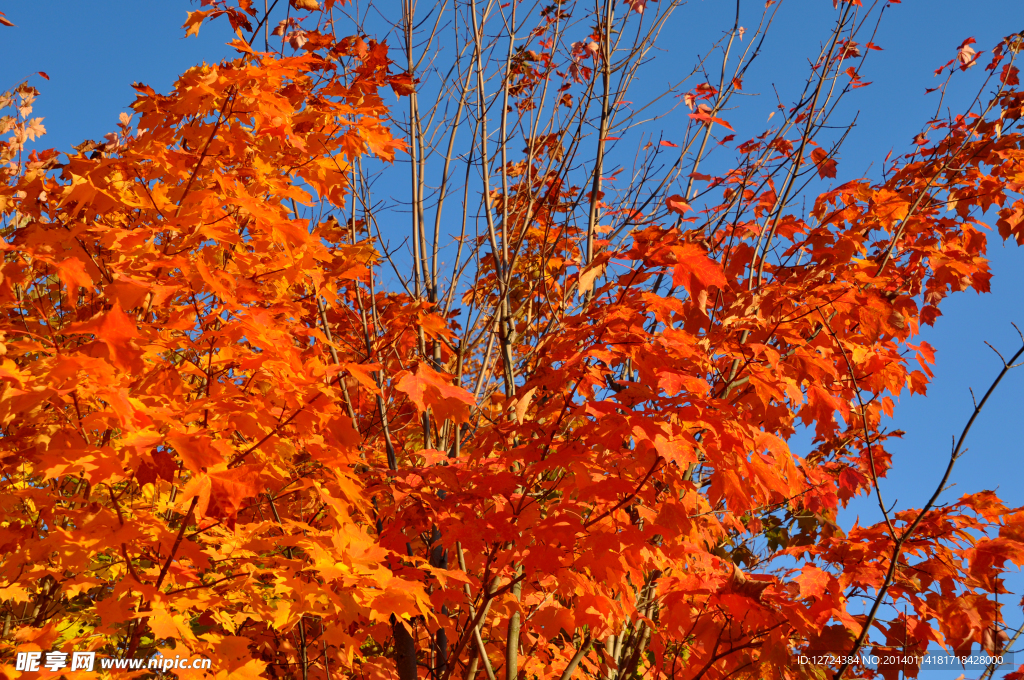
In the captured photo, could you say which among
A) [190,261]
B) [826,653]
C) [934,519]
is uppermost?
[190,261]

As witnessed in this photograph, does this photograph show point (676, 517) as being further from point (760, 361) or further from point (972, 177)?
point (972, 177)

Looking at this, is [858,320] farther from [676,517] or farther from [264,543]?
[264,543]

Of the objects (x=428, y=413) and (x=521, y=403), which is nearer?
(x=521, y=403)

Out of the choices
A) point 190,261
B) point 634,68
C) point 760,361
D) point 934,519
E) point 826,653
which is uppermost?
point 634,68

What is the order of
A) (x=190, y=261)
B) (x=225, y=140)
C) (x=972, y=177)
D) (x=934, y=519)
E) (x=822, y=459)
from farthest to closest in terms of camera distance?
(x=822, y=459), (x=972, y=177), (x=225, y=140), (x=934, y=519), (x=190, y=261)

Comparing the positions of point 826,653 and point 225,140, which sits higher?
point 225,140

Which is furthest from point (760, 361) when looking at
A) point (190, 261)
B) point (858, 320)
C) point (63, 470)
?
point (63, 470)

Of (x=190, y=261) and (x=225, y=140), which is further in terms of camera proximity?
(x=225, y=140)

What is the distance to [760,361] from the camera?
3.00m

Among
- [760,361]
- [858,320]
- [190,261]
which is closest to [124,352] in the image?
[190,261]

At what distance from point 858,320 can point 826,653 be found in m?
1.74

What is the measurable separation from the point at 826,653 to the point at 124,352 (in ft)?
9.67

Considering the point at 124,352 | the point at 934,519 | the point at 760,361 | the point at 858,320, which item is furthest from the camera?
the point at 858,320

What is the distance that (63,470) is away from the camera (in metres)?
1.96
